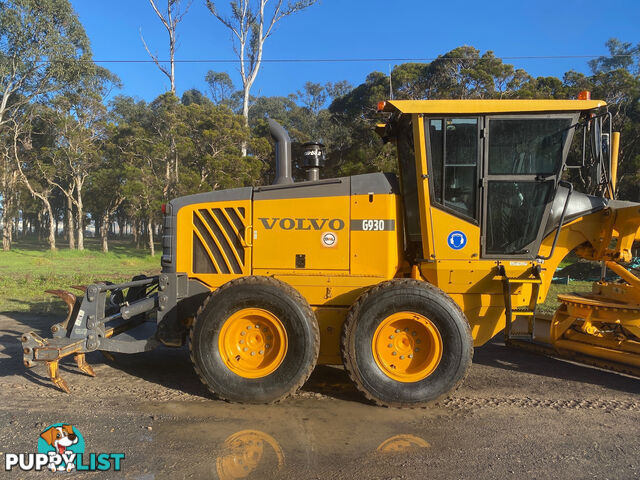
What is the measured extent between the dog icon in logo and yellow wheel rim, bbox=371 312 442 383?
2.57 metres

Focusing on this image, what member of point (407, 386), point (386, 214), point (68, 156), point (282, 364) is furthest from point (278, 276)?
point (68, 156)

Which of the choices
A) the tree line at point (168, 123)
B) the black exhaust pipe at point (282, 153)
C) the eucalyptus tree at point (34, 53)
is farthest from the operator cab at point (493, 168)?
the eucalyptus tree at point (34, 53)

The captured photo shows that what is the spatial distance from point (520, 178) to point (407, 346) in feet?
6.67

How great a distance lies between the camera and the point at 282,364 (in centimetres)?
411

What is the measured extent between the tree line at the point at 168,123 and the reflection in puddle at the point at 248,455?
15.1 meters

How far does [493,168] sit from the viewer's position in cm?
440

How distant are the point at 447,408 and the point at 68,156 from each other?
3009 centimetres

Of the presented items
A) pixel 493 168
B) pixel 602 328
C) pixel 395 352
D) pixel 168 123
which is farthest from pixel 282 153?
pixel 168 123

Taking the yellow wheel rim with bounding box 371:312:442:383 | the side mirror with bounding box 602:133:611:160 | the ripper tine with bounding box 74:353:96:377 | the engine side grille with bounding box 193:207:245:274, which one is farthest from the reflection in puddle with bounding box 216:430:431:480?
the side mirror with bounding box 602:133:611:160

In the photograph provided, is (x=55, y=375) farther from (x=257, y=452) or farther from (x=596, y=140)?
(x=596, y=140)

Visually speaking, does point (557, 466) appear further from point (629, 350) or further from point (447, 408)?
point (629, 350)

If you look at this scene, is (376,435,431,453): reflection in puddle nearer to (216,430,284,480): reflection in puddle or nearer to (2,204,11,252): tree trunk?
(216,430,284,480): reflection in puddle

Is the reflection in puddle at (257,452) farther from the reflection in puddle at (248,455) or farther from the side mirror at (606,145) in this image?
the side mirror at (606,145)

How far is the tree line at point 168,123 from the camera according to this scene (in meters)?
19.7
